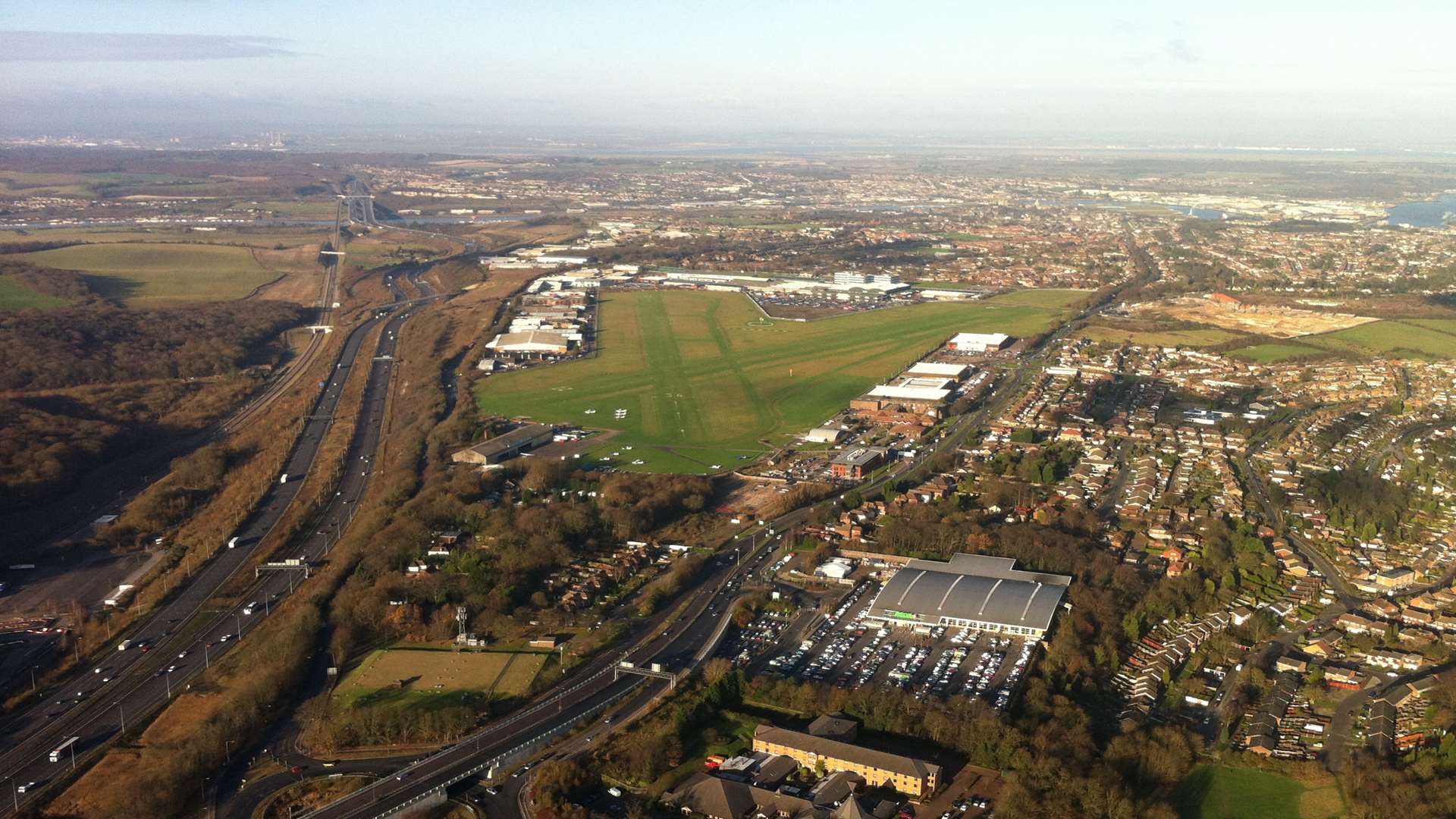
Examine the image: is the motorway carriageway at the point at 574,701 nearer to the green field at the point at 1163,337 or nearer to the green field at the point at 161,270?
the green field at the point at 1163,337

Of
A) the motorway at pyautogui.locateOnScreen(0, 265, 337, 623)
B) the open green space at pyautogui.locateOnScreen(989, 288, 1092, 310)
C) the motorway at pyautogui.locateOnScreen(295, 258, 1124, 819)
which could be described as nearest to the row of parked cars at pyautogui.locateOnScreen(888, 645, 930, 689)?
the motorway at pyautogui.locateOnScreen(295, 258, 1124, 819)

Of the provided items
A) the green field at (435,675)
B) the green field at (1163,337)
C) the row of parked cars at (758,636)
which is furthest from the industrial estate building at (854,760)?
the green field at (1163,337)

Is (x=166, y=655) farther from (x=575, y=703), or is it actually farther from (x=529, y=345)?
(x=529, y=345)

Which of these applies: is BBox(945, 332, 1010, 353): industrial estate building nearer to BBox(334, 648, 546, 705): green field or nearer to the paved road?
the paved road

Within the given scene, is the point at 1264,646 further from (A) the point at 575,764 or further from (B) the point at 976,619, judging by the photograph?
(A) the point at 575,764

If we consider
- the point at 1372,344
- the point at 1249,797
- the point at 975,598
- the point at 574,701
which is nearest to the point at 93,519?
the point at 574,701

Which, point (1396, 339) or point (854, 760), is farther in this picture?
point (1396, 339)
